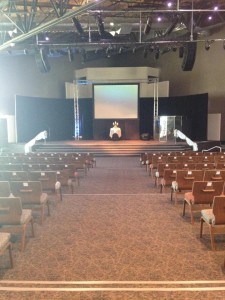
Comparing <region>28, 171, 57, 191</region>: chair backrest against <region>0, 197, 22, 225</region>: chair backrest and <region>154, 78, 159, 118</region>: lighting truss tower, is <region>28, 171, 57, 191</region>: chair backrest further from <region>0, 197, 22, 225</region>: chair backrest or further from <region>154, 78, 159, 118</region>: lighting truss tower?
<region>154, 78, 159, 118</region>: lighting truss tower

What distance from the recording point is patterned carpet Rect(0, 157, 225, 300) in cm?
299

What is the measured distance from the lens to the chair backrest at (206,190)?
4.98 m

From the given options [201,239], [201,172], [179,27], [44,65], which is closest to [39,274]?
[201,239]

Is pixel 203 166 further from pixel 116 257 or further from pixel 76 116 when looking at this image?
pixel 76 116

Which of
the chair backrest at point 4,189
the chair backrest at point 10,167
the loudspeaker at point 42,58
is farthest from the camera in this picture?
the loudspeaker at point 42,58

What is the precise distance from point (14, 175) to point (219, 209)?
4.45 m

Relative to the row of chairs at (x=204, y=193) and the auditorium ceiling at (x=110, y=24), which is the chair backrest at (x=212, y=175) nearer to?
the row of chairs at (x=204, y=193)

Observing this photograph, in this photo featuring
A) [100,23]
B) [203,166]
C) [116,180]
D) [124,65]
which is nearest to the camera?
[203,166]

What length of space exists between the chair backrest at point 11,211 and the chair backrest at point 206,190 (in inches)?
108

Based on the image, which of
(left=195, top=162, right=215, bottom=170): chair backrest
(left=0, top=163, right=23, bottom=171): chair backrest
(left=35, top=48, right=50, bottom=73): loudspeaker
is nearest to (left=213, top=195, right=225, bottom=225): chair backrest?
(left=195, top=162, right=215, bottom=170): chair backrest

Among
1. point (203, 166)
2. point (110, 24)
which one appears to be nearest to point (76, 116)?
point (110, 24)

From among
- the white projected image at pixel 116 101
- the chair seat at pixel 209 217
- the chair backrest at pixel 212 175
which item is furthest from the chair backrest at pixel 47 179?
the white projected image at pixel 116 101

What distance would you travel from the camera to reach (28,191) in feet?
16.7

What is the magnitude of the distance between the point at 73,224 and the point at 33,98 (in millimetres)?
15434
